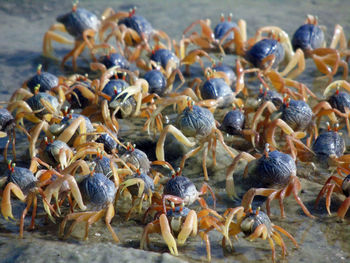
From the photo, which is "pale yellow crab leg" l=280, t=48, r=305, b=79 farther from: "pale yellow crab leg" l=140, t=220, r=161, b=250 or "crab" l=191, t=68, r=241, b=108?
"pale yellow crab leg" l=140, t=220, r=161, b=250

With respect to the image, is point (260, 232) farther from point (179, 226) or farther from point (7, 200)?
point (7, 200)

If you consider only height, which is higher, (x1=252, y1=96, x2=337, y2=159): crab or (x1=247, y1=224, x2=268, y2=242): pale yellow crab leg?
(x1=252, y1=96, x2=337, y2=159): crab

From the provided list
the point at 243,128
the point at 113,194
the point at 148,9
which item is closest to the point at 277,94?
the point at 243,128

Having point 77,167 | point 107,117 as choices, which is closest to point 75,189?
point 77,167

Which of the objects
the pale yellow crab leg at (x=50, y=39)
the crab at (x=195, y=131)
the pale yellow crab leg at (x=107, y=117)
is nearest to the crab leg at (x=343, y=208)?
the crab at (x=195, y=131)

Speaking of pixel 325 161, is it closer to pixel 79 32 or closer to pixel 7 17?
pixel 79 32

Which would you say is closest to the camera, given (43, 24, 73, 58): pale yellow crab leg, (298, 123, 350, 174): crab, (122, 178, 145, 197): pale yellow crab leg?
(122, 178, 145, 197): pale yellow crab leg

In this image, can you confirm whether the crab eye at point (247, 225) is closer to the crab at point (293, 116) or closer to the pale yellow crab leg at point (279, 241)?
the pale yellow crab leg at point (279, 241)

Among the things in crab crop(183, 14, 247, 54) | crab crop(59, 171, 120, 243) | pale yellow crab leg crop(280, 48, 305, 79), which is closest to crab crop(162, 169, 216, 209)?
crab crop(59, 171, 120, 243)
